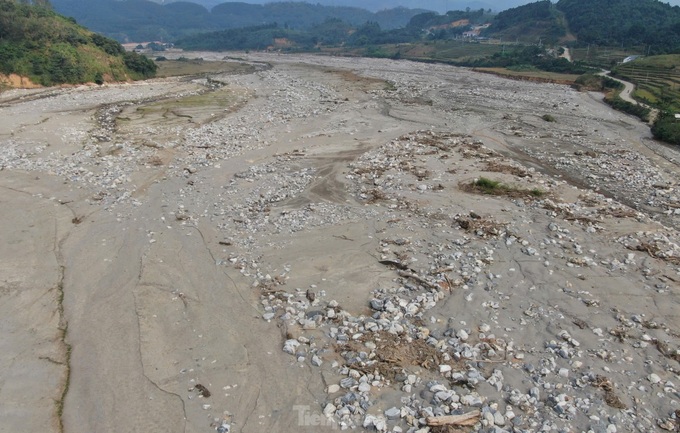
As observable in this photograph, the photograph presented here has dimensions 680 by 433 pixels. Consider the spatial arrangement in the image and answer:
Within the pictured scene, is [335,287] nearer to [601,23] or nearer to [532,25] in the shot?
[601,23]

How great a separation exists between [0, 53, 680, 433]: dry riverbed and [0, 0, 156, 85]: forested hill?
27648 mm

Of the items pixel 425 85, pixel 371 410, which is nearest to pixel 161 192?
pixel 371 410

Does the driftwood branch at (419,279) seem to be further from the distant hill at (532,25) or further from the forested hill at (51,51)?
the distant hill at (532,25)

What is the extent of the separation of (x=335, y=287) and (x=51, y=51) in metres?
55.2

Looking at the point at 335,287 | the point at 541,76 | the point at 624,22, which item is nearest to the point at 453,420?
the point at 335,287

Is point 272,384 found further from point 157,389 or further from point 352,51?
point 352,51

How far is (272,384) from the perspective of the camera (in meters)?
9.55

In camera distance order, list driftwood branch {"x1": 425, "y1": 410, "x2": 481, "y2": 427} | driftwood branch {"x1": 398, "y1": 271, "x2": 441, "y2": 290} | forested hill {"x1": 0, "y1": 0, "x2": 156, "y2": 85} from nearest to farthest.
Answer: driftwood branch {"x1": 425, "y1": 410, "x2": 481, "y2": 427}, driftwood branch {"x1": 398, "y1": 271, "x2": 441, "y2": 290}, forested hill {"x1": 0, "y1": 0, "x2": 156, "y2": 85}

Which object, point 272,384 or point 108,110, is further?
point 108,110

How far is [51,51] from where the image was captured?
5166cm

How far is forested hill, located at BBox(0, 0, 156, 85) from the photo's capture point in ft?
159

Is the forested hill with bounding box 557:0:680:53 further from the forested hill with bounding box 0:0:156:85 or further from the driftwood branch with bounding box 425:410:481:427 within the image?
the driftwood branch with bounding box 425:410:481:427

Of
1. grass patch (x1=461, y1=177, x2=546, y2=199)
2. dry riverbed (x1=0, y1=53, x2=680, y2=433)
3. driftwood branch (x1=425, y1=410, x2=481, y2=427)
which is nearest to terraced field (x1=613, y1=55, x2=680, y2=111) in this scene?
dry riverbed (x1=0, y1=53, x2=680, y2=433)

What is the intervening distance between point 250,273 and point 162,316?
9.11ft
